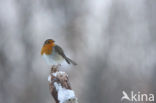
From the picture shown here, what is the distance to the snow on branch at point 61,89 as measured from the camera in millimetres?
1921

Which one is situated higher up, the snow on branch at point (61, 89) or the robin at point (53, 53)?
the robin at point (53, 53)

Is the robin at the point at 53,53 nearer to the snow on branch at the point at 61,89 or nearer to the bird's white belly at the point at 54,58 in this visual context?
the bird's white belly at the point at 54,58

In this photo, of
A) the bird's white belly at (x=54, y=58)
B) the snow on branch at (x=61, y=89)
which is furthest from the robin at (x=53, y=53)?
the snow on branch at (x=61, y=89)

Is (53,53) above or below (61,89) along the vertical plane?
above

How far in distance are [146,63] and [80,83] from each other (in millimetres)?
2735

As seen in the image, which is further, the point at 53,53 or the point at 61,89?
the point at 53,53

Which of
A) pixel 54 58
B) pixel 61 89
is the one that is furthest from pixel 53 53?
pixel 61 89

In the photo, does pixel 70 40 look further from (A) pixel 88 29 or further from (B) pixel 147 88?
(B) pixel 147 88

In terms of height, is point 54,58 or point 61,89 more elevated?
point 54,58

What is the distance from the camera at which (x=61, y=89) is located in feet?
6.50

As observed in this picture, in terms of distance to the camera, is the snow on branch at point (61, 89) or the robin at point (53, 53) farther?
the robin at point (53, 53)

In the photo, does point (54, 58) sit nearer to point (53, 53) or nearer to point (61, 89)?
point (53, 53)

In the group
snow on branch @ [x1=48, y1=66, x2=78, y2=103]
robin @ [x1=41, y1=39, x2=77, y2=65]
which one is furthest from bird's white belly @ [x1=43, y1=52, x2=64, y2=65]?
snow on branch @ [x1=48, y1=66, x2=78, y2=103]

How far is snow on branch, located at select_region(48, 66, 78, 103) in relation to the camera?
1.92 metres
